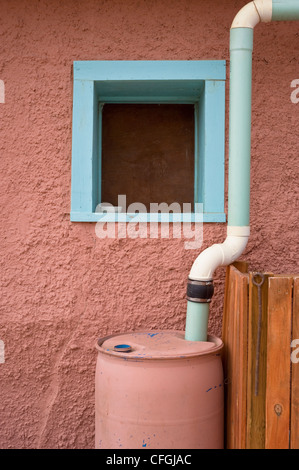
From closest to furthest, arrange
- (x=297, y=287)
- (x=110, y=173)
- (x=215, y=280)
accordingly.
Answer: (x=297, y=287) → (x=215, y=280) → (x=110, y=173)

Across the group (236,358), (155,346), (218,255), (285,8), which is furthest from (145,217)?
(285,8)

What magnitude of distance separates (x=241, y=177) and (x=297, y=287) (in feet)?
2.68

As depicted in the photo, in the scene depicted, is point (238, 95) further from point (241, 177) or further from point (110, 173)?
point (110, 173)

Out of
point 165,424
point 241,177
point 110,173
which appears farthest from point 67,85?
point 165,424

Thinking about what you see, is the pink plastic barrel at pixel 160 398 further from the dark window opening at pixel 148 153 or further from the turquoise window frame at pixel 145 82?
the dark window opening at pixel 148 153

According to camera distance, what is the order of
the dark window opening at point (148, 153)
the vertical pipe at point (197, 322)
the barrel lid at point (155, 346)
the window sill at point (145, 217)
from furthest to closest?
the dark window opening at point (148, 153) → the window sill at point (145, 217) → the vertical pipe at point (197, 322) → the barrel lid at point (155, 346)

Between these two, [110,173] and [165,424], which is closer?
[165,424]

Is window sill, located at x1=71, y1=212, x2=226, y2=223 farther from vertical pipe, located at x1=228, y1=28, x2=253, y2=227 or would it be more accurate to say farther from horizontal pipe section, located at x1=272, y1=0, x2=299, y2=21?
horizontal pipe section, located at x1=272, y1=0, x2=299, y2=21

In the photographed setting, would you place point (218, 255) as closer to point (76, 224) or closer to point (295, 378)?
point (295, 378)

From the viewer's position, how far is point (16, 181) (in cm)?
282

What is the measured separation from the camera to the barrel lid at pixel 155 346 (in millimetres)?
2023

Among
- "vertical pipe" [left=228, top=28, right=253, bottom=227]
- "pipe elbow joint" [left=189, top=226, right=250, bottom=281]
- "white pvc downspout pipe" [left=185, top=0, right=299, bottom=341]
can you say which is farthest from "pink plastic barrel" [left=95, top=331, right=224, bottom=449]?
"vertical pipe" [left=228, top=28, right=253, bottom=227]

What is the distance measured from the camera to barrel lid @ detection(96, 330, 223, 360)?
79.7 inches

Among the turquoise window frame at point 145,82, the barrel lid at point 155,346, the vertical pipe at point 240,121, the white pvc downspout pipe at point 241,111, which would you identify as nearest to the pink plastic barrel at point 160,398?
the barrel lid at point 155,346
